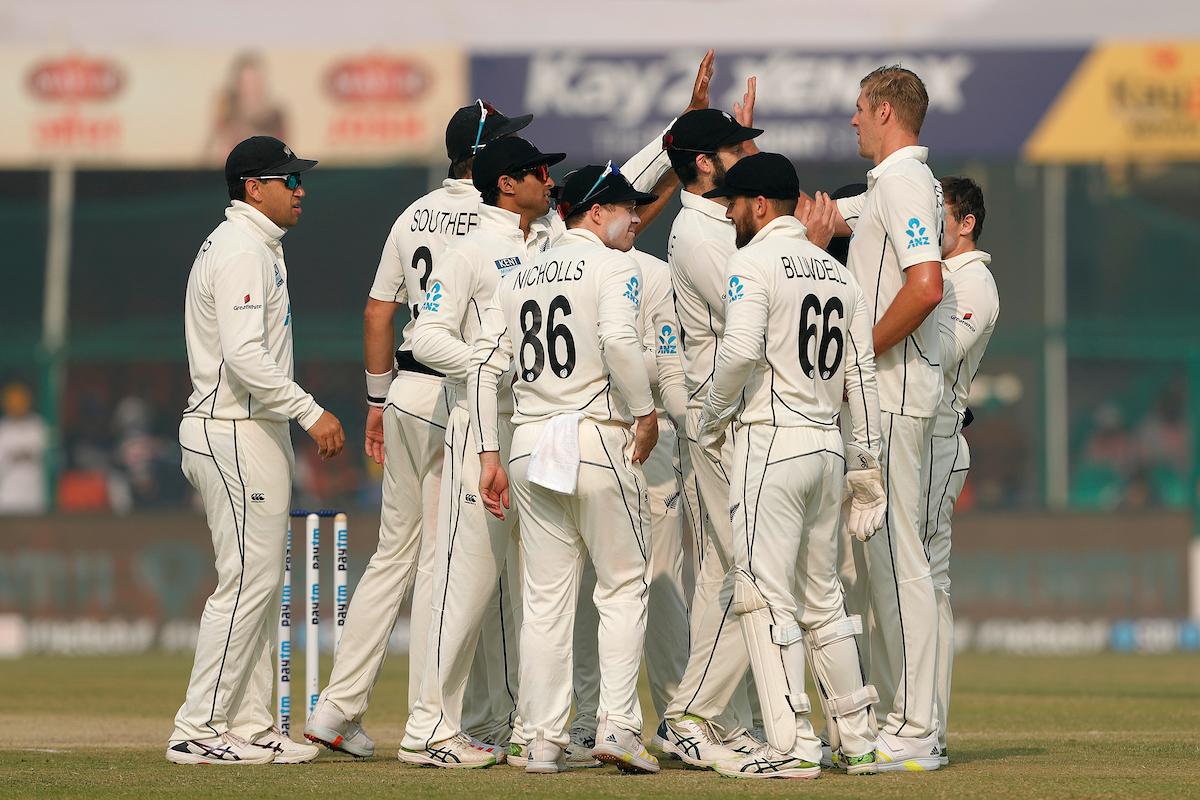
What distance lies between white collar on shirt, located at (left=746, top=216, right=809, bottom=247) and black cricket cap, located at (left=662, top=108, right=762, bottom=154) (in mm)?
646

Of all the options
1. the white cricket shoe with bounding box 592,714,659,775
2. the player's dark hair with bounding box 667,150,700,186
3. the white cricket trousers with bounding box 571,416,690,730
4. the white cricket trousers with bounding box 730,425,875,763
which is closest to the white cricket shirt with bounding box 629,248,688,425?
the white cricket trousers with bounding box 571,416,690,730

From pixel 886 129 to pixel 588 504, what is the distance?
1.90 metres

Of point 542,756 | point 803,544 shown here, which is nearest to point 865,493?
point 803,544

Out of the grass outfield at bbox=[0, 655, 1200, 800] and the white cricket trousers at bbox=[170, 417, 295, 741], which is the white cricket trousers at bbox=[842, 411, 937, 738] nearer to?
the grass outfield at bbox=[0, 655, 1200, 800]

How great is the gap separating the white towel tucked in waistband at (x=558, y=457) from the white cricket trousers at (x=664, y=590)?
1.00 meters

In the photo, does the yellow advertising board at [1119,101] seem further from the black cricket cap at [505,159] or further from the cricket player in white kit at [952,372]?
the black cricket cap at [505,159]

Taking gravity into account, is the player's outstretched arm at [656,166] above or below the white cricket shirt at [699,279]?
above

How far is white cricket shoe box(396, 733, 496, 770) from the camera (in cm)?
720

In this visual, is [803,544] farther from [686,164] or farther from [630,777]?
[686,164]

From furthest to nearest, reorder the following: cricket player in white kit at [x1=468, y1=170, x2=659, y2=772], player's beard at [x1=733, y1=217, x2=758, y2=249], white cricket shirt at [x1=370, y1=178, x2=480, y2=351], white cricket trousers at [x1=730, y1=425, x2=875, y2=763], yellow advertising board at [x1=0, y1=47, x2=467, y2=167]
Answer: yellow advertising board at [x1=0, y1=47, x2=467, y2=167], white cricket shirt at [x1=370, y1=178, x2=480, y2=351], player's beard at [x1=733, y1=217, x2=758, y2=249], cricket player in white kit at [x1=468, y1=170, x2=659, y2=772], white cricket trousers at [x1=730, y1=425, x2=875, y2=763]

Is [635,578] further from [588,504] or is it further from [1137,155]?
[1137,155]

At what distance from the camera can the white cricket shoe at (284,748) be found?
7.36 m

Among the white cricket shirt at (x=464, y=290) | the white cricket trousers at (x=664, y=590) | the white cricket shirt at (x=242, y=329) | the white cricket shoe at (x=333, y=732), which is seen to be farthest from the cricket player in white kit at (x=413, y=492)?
the white cricket trousers at (x=664, y=590)

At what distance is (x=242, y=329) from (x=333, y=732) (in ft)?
5.63
